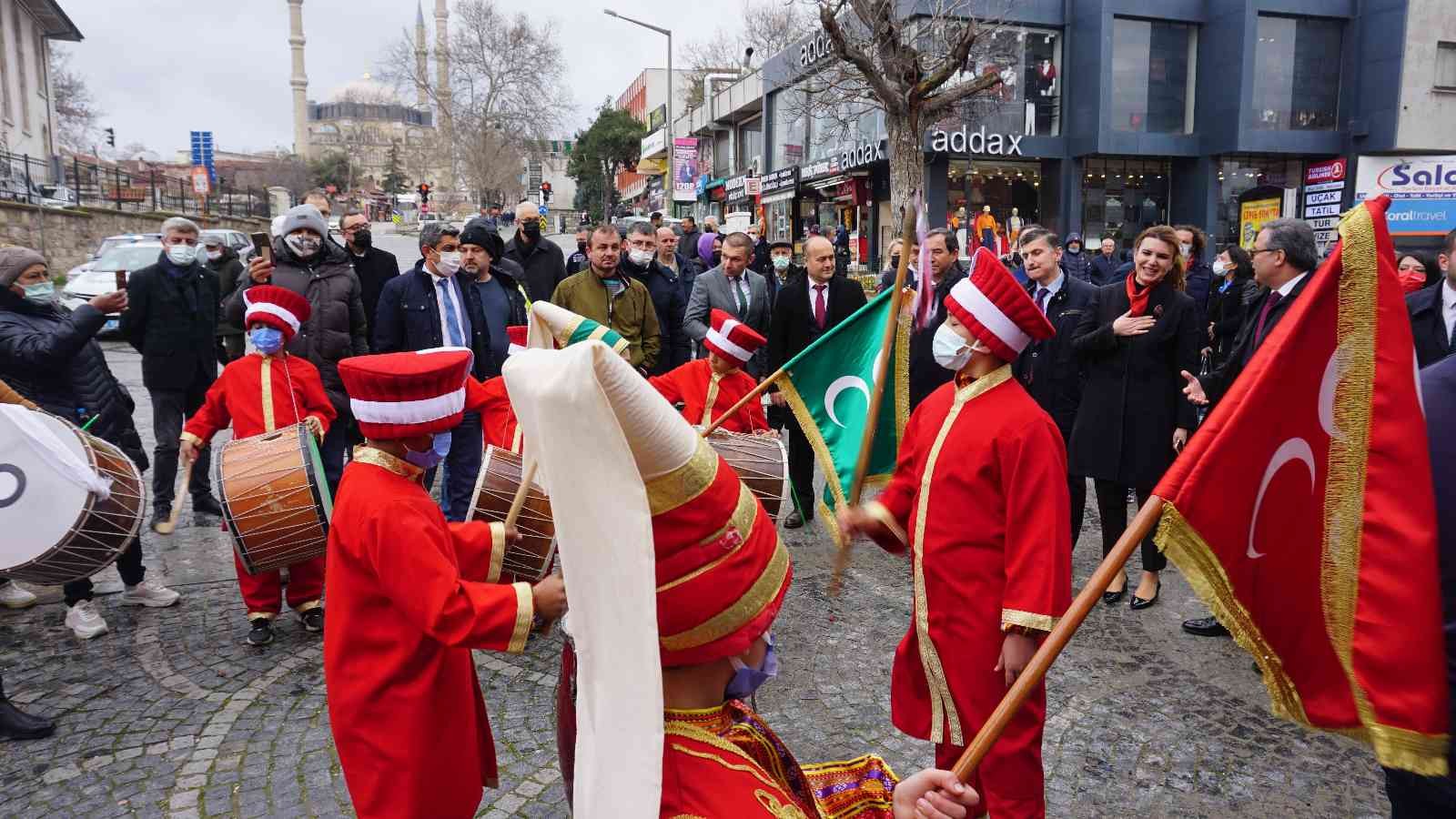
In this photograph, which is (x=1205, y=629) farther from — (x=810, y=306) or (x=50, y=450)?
(x=50, y=450)

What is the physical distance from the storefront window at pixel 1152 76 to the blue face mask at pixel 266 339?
27222 mm

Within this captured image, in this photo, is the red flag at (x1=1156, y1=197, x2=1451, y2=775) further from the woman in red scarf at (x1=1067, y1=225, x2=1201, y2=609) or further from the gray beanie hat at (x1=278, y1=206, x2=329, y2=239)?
the gray beanie hat at (x1=278, y1=206, x2=329, y2=239)

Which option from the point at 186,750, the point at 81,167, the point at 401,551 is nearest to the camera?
the point at 401,551

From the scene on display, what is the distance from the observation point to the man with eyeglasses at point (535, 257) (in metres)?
8.94

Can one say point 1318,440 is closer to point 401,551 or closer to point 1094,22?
point 401,551

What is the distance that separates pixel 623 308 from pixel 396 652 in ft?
15.8

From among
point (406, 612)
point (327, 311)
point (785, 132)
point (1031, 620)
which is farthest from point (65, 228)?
point (1031, 620)

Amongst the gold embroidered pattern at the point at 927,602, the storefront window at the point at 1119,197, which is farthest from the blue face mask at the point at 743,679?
the storefront window at the point at 1119,197

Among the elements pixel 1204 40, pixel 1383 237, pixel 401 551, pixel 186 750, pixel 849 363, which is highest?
pixel 1204 40

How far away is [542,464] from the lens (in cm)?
145

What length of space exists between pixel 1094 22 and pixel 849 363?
26015mm

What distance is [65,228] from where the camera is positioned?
25984mm

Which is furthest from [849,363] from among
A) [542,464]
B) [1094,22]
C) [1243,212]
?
[1094,22]

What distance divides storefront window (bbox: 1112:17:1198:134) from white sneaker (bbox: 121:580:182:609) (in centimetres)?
2780
